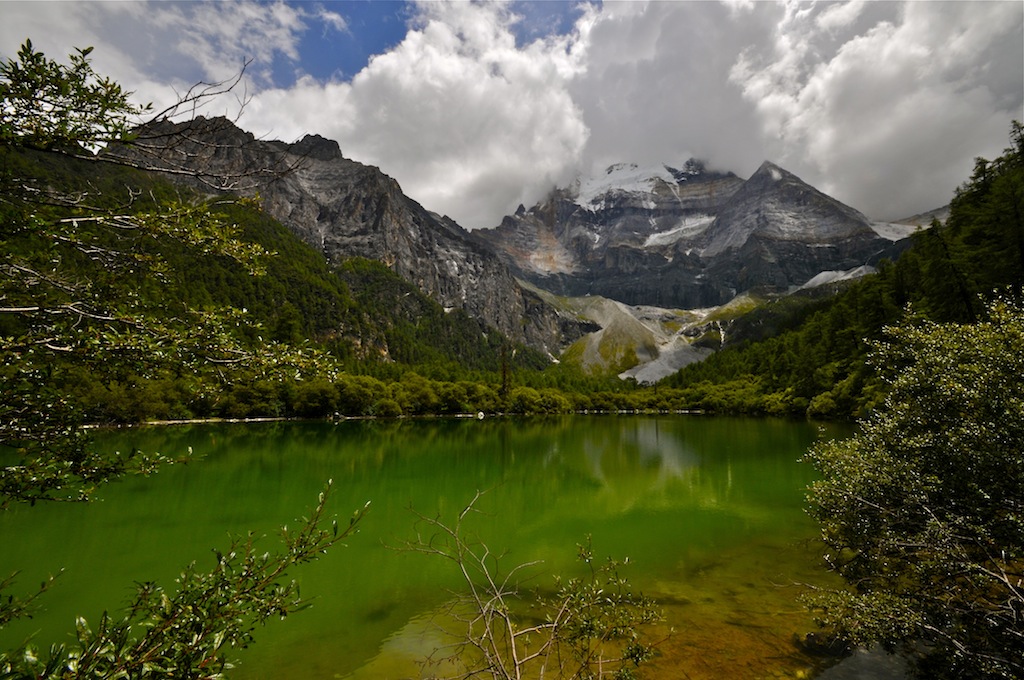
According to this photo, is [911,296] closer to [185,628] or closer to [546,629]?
[546,629]

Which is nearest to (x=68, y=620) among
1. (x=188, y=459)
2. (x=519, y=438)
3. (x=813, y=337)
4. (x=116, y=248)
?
(x=188, y=459)

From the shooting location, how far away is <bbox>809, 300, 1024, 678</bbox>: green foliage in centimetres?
745

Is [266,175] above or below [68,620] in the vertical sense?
above

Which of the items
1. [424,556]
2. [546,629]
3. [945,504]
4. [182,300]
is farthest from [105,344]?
[424,556]

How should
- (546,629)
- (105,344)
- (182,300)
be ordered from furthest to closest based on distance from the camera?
(546,629) < (182,300) < (105,344)

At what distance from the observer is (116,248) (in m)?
4.98

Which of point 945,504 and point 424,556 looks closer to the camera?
point 945,504

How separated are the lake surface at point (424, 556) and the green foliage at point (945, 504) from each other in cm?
255

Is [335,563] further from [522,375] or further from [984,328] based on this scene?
[522,375]

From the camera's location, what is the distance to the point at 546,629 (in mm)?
11242

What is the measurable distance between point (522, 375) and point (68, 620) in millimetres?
153346

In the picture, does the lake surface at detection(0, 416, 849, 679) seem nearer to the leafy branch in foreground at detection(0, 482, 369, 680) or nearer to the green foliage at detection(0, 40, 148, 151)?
the leafy branch in foreground at detection(0, 482, 369, 680)

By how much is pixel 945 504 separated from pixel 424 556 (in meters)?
15.8

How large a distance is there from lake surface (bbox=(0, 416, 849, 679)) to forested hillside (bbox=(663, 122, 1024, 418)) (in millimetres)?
7786
